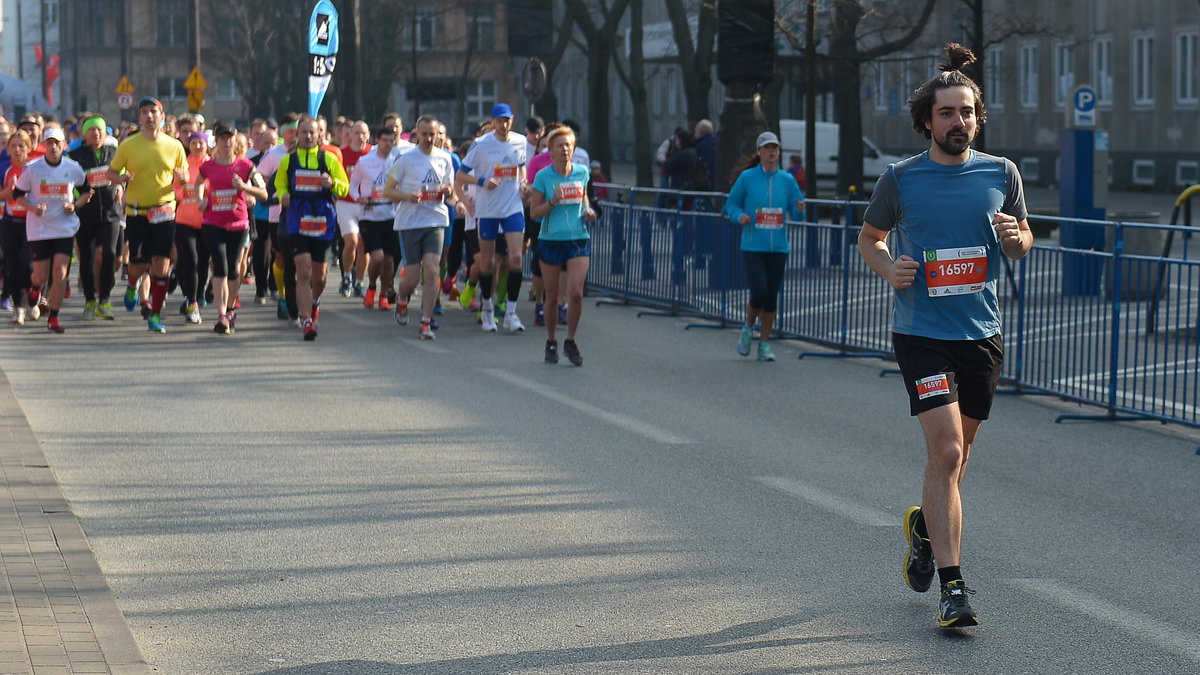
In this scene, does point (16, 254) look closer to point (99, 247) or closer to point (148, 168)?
point (99, 247)

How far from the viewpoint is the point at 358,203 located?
18.9 meters

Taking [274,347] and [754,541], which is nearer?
[754,541]

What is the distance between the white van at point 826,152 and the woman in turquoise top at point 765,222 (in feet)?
105

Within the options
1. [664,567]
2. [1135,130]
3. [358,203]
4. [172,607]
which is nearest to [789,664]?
[664,567]

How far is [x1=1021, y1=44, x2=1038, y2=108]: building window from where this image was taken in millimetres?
52844

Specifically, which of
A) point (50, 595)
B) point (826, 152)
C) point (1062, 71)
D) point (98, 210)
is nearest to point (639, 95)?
point (826, 152)

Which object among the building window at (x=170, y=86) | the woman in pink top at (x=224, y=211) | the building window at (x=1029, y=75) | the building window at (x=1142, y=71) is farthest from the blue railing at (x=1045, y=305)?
the building window at (x=170, y=86)

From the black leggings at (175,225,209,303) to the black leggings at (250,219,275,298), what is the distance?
1117mm

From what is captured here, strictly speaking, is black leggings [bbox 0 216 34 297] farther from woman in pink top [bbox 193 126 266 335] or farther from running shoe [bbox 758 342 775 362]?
running shoe [bbox 758 342 775 362]

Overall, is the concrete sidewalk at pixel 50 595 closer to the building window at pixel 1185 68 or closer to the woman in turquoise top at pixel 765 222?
the woman in turquoise top at pixel 765 222

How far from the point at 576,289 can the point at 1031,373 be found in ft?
11.3

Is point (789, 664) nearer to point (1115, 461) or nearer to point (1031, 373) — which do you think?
point (1115, 461)

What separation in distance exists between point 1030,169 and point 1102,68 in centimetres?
434

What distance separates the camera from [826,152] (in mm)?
48312
